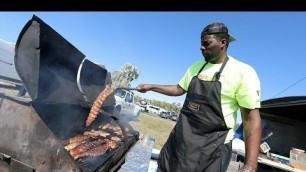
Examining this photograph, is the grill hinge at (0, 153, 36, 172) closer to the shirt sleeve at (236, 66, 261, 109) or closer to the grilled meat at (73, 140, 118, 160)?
the grilled meat at (73, 140, 118, 160)

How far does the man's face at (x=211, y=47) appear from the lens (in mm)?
2949

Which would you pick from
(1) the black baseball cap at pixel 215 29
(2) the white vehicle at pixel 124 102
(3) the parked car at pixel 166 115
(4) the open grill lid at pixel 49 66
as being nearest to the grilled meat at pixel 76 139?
(4) the open grill lid at pixel 49 66

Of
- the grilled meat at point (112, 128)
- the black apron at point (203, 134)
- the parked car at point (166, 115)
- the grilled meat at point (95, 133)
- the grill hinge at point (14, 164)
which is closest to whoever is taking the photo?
the black apron at point (203, 134)

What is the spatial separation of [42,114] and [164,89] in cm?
153

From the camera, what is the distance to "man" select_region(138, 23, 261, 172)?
2758mm

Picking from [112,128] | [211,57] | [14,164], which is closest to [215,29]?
[211,57]

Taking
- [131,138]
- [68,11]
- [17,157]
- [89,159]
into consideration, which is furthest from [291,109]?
[68,11]

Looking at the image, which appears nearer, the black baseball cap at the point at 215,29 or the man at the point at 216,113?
the man at the point at 216,113

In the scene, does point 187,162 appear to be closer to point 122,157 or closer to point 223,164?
point 223,164

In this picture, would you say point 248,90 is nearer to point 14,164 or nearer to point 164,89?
point 164,89

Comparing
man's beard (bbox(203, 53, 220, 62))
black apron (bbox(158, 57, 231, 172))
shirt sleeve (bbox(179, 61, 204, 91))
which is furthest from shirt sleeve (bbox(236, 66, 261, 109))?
shirt sleeve (bbox(179, 61, 204, 91))

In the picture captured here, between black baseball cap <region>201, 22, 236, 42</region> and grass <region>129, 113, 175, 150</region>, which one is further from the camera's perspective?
grass <region>129, 113, 175, 150</region>

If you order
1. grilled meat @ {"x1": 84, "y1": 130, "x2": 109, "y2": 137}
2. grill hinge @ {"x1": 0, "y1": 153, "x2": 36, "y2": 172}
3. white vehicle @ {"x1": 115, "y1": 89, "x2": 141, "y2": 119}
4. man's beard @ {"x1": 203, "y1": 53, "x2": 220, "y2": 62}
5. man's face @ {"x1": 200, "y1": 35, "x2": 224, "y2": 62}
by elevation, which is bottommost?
white vehicle @ {"x1": 115, "y1": 89, "x2": 141, "y2": 119}

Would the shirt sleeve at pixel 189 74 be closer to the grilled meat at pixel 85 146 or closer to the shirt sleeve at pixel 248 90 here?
the shirt sleeve at pixel 248 90
